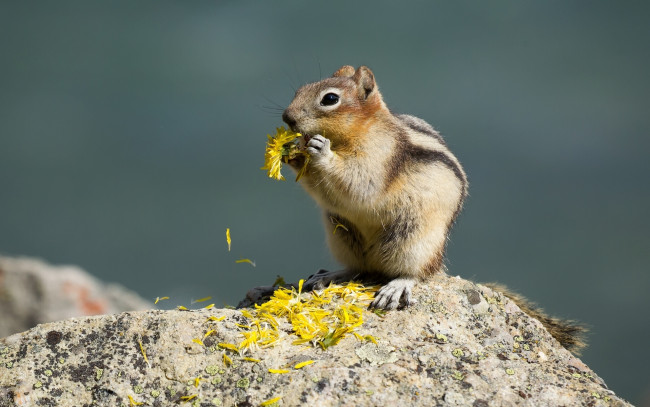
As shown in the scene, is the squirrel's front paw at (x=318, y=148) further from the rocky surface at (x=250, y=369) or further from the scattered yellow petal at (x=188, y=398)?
the scattered yellow petal at (x=188, y=398)

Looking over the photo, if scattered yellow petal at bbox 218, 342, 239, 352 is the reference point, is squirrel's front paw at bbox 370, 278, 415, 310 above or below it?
above

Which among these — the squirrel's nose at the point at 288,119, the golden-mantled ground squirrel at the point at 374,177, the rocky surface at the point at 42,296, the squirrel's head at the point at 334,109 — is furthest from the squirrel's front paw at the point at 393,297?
the rocky surface at the point at 42,296

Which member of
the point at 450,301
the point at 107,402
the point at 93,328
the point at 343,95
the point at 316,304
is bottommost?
the point at 107,402

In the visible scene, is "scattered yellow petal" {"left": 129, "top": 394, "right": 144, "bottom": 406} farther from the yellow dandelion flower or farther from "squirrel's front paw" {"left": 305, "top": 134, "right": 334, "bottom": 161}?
"squirrel's front paw" {"left": 305, "top": 134, "right": 334, "bottom": 161}

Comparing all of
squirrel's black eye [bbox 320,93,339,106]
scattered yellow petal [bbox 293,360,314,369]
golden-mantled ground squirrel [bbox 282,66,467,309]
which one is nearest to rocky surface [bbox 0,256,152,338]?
golden-mantled ground squirrel [bbox 282,66,467,309]

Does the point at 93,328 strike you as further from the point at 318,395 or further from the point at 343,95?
the point at 343,95

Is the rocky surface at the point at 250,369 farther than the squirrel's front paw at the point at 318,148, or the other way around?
the squirrel's front paw at the point at 318,148

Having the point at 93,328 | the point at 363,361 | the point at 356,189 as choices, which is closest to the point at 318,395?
the point at 363,361
